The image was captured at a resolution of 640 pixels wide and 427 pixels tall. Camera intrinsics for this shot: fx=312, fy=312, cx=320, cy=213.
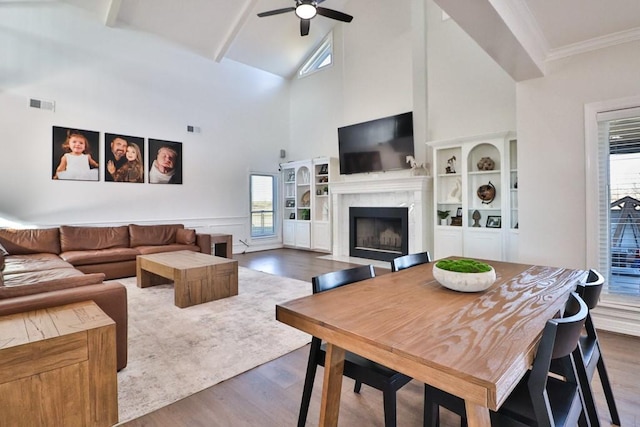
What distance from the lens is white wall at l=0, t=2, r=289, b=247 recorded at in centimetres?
474

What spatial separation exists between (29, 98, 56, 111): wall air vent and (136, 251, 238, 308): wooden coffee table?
3035 millimetres

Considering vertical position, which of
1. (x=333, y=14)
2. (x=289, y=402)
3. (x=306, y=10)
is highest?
(x=333, y=14)

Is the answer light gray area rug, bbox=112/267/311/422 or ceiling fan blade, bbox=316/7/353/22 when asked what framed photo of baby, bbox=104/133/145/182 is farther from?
ceiling fan blade, bbox=316/7/353/22

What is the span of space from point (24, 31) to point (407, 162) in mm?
6427

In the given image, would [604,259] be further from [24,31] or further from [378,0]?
[24,31]

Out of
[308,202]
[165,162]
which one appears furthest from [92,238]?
[308,202]

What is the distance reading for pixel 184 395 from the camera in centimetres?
187

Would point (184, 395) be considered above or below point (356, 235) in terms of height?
below

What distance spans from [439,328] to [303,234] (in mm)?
6570

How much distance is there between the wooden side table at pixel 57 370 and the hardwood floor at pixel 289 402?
27cm

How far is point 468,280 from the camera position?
1431 millimetres

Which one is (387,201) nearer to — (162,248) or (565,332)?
(162,248)

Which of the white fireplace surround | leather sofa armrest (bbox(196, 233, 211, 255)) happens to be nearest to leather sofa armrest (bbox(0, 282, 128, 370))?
leather sofa armrest (bbox(196, 233, 211, 255))

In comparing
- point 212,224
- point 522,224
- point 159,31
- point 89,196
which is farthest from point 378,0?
point 89,196
